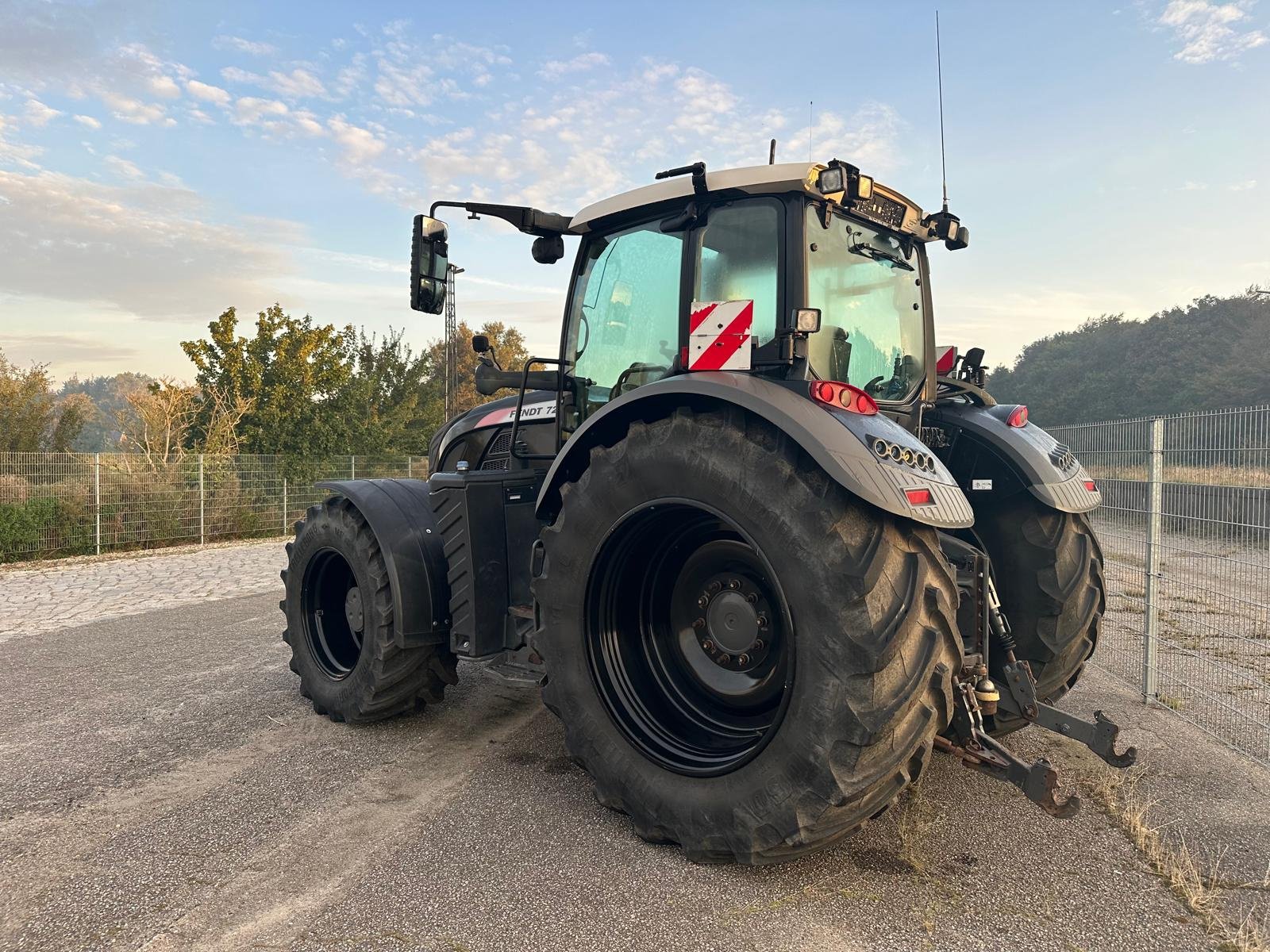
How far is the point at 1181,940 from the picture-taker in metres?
2.27

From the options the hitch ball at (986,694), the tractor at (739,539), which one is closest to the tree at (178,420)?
the tractor at (739,539)

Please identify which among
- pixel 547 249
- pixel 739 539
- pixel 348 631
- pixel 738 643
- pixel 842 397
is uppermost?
pixel 547 249

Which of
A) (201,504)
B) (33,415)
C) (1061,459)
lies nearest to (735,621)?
(1061,459)

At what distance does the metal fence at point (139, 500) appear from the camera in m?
12.3

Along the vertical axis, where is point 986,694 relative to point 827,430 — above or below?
below

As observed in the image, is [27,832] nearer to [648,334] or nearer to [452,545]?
[452,545]

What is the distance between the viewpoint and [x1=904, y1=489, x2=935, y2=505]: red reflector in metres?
2.47

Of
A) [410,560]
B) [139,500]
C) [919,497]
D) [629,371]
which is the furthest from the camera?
[139,500]

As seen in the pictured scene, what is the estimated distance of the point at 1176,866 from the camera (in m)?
2.65

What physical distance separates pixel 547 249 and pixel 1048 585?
296cm

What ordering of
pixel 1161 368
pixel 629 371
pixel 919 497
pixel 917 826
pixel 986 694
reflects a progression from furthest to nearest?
pixel 1161 368
pixel 629 371
pixel 917 826
pixel 986 694
pixel 919 497

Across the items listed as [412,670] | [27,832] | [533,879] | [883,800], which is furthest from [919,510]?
[27,832]

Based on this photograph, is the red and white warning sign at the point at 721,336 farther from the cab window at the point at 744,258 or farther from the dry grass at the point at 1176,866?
the dry grass at the point at 1176,866

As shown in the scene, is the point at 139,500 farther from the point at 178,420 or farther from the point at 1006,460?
the point at 1006,460
